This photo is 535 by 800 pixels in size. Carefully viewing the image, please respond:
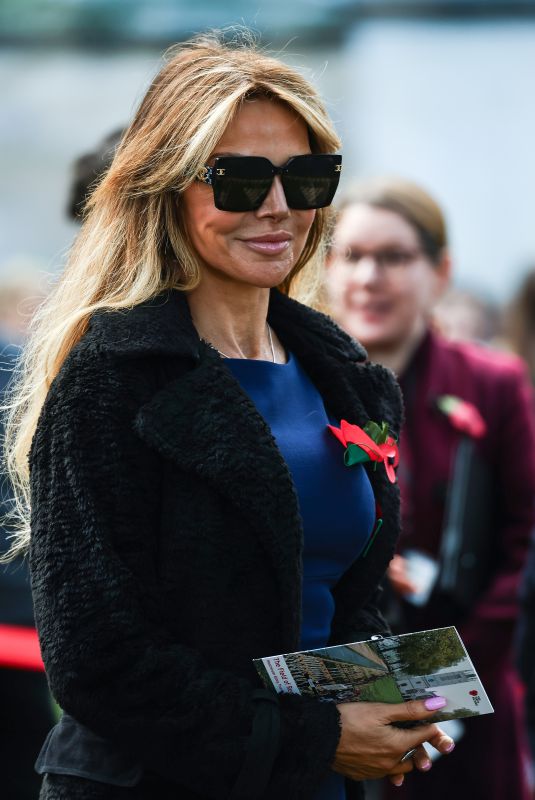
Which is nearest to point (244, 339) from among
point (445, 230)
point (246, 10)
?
point (445, 230)

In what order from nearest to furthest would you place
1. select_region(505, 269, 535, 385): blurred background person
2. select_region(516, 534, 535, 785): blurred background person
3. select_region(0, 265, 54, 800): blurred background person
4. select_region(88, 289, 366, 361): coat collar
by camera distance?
select_region(88, 289, 366, 361): coat collar < select_region(0, 265, 54, 800): blurred background person < select_region(516, 534, 535, 785): blurred background person < select_region(505, 269, 535, 385): blurred background person

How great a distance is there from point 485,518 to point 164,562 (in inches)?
79.5

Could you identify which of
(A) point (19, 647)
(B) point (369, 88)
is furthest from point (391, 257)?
→ (B) point (369, 88)

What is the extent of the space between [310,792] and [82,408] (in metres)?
0.71

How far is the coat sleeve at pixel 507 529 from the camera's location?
384 cm

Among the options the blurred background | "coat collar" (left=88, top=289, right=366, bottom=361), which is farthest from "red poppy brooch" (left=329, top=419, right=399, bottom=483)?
the blurred background

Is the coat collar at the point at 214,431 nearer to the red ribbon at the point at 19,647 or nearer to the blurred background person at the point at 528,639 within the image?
the red ribbon at the point at 19,647

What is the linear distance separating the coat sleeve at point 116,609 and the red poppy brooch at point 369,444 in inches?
14.8

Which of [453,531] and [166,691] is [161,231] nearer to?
[166,691]

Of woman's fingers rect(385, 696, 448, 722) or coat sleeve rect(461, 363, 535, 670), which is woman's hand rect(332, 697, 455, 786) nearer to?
woman's fingers rect(385, 696, 448, 722)

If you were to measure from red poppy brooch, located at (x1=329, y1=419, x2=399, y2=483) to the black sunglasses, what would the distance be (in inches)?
15.6

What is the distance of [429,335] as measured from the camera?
4.02m

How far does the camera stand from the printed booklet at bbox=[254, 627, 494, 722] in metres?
2.02

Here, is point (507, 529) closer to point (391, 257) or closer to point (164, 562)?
point (391, 257)
